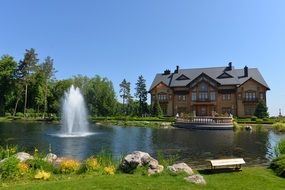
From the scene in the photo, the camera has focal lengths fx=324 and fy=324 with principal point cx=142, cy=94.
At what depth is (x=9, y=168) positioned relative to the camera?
1017 cm

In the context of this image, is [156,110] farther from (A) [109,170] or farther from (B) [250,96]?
(A) [109,170]

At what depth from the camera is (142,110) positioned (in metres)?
70.8

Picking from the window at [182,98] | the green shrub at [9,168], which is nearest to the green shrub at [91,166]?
the green shrub at [9,168]

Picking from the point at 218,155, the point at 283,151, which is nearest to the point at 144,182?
the point at 283,151

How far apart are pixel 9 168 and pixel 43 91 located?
6495 cm

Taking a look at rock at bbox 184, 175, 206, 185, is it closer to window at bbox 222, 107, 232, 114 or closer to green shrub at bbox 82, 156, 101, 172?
green shrub at bbox 82, 156, 101, 172

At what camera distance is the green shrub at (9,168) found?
397 inches

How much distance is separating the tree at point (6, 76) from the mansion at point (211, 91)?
30.1m

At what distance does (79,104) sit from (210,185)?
34.1m

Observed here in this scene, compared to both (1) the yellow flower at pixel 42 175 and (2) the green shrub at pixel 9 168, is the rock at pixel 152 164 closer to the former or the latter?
(1) the yellow flower at pixel 42 175

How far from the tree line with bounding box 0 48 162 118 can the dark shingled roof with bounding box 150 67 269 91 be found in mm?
5988

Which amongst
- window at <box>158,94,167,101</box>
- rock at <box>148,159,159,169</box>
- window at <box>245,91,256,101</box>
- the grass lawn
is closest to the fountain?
rock at <box>148,159,159,169</box>

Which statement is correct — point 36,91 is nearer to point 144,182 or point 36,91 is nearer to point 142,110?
point 142,110

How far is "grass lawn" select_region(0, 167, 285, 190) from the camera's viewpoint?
934cm
